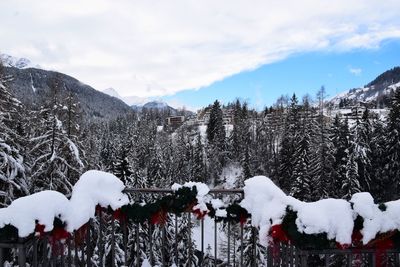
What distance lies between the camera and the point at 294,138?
4075cm

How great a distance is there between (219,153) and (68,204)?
176 ft

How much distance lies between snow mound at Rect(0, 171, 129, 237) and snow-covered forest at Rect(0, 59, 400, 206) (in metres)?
7.50

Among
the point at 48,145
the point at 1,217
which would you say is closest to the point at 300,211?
the point at 1,217

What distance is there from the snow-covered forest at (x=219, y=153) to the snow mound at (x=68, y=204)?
7.50 meters

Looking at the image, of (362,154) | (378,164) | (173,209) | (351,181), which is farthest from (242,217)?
(378,164)

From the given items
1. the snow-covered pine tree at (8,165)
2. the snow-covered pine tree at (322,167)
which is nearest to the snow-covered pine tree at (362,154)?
the snow-covered pine tree at (322,167)

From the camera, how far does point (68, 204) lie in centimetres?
447

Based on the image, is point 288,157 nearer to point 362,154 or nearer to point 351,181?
point 362,154

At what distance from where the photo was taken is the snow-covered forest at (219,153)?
45.2ft

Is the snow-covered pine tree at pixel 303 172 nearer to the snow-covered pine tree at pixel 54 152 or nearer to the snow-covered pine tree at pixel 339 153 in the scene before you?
the snow-covered pine tree at pixel 339 153

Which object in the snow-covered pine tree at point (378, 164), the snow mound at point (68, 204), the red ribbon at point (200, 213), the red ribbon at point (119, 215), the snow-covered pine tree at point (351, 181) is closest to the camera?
the snow mound at point (68, 204)

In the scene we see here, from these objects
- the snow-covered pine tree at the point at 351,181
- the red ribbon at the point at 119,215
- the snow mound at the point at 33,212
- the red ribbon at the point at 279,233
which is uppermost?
the snow mound at the point at 33,212

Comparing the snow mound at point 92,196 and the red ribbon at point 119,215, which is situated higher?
the snow mound at point 92,196

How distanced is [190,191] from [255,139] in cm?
6098
